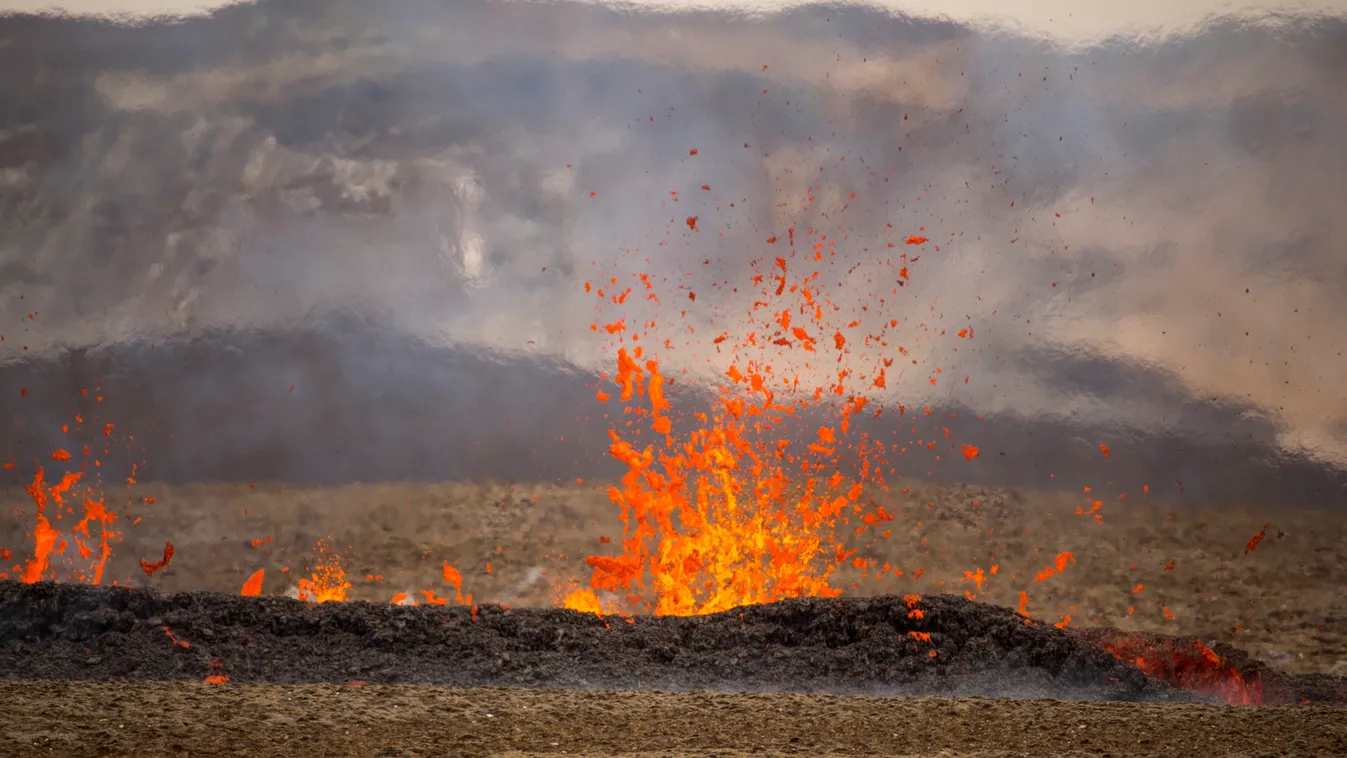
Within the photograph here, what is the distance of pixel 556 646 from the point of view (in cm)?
838

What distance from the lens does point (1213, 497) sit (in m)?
12.8

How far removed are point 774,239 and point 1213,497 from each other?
512 cm

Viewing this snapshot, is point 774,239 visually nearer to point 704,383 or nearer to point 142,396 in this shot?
point 704,383

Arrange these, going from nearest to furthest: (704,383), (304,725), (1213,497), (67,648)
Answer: (304,725) → (67,648) → (704,383) → (1213,497)

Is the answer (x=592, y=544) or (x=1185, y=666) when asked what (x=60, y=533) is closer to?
(x=592, y=544)

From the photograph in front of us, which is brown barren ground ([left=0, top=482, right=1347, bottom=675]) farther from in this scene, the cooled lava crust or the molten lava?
the cooled lava crust

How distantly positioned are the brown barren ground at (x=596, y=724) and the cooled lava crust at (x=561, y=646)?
80 cm

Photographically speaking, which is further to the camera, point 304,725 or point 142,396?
point 142,396

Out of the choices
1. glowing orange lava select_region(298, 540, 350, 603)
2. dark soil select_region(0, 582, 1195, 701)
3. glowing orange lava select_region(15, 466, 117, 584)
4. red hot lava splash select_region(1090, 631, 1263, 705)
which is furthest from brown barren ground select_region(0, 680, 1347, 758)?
glowing orange lava select_region(15, 466, 117, 584)

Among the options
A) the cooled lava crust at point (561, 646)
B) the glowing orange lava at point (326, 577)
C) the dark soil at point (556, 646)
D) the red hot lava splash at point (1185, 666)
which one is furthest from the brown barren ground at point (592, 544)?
the dark soil at point (556, 646)

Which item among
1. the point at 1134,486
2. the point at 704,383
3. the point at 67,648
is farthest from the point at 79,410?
the point at 1134,486

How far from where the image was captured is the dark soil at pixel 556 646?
7953 millimetres

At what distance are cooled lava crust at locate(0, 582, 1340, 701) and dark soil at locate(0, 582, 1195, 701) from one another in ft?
0.04

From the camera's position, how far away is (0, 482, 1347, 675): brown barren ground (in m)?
13.0
